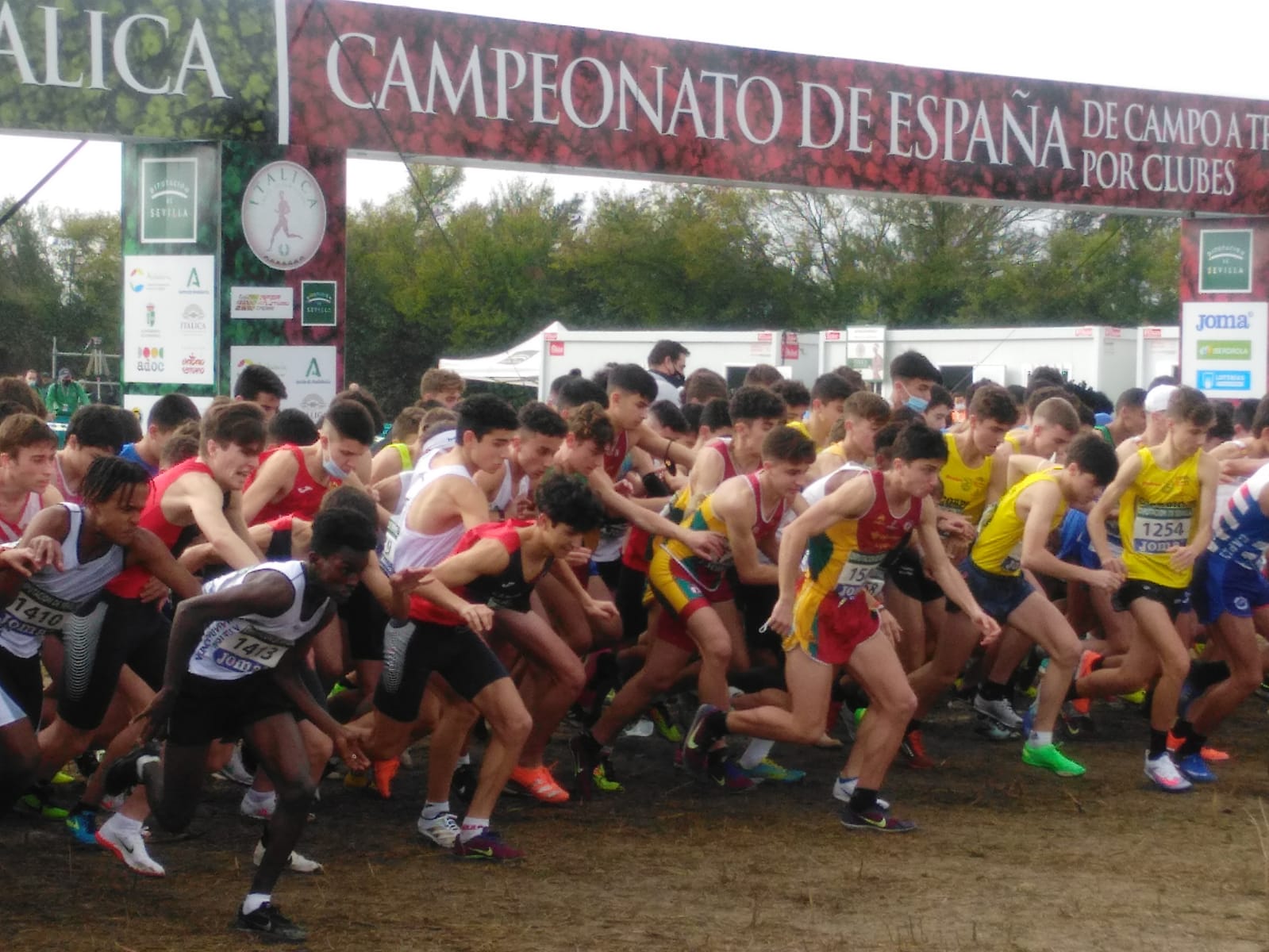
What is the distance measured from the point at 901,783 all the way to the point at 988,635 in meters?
1.32

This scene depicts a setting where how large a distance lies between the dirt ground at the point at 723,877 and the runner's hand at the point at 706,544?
1175mm

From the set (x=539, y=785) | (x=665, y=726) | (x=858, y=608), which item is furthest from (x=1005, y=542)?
(x=539, y=785)

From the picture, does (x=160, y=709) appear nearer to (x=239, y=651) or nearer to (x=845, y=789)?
(x=239, y=651)

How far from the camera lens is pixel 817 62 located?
14.6 meters

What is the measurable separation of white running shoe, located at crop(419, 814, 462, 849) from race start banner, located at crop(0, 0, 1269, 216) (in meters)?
6.79

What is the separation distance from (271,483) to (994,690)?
4.31m

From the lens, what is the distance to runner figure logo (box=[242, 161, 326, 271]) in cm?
1219

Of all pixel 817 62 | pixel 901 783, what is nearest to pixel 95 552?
pixel 901 783

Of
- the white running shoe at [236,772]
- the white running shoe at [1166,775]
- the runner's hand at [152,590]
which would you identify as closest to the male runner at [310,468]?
the runner's hand at [152,590]

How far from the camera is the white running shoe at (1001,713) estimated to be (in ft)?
30.7

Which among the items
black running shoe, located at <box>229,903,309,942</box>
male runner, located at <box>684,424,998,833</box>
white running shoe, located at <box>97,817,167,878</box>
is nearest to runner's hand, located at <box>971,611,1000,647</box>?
male runner, located at <box>684,424,998,833</box>

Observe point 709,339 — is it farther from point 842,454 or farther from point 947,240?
A: point 947,240

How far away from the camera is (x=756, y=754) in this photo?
319 inches

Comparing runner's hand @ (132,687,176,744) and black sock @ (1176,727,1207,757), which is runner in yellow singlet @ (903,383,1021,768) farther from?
runner's hand @ (132,687,176,744)
